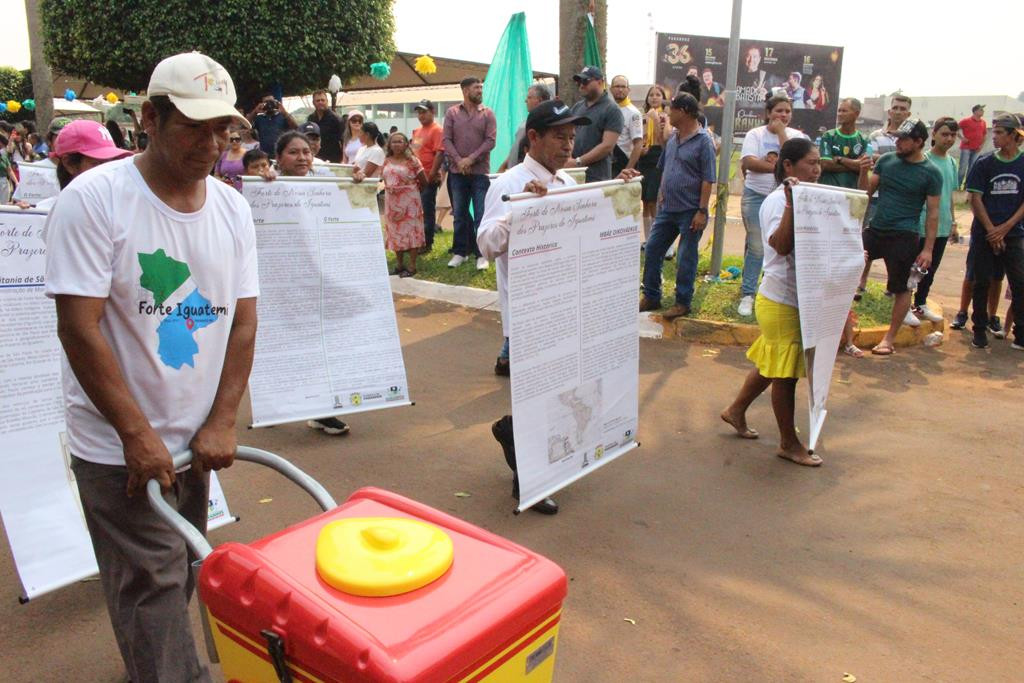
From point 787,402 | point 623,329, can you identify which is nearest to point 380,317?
point 623,329

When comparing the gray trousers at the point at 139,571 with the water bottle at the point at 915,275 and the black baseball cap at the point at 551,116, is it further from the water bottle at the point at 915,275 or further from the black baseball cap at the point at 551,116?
the water bottle at the point at 915,275

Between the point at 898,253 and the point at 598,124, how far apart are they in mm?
3104

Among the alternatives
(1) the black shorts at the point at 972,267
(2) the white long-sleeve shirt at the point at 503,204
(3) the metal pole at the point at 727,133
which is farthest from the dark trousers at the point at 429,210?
(2) the white long-sleeve shirt at the point at 503,204

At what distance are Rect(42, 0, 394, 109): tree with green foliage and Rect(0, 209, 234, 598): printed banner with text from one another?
14591 mm

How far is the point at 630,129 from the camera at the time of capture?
9625 mm

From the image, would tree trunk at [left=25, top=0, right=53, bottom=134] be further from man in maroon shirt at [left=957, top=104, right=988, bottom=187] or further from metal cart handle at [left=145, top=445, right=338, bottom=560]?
man in maroon shirt at [left=957, top=104, right=988, bottom=187]

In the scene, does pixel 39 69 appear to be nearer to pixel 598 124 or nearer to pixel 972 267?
pixel 598 124

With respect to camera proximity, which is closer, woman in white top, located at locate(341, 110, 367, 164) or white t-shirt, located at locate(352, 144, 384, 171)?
white t-shirt, located at locate(352, 144, 384, 171)

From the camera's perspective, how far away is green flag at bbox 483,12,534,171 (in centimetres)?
1102

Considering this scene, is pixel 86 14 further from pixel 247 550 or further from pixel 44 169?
pixel 247 550

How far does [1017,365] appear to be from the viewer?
7.21 meters

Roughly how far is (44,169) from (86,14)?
40.6 ft

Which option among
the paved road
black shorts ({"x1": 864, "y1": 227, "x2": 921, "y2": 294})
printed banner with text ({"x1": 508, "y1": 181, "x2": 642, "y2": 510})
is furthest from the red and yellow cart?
black shorts ({"x1": 864, "y1": 227, "x2": 921, "y2": 294})

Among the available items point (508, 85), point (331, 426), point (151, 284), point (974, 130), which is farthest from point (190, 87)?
point (974, 130)
